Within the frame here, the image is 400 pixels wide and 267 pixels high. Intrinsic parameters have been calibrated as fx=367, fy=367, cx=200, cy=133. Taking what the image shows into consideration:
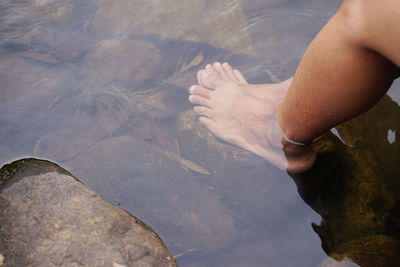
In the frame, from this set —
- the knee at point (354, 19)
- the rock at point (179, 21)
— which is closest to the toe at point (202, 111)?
the rock at point (179, 21)

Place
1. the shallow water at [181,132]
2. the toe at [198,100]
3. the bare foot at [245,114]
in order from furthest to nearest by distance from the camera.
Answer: the toe at [198,100] < the bare foot at [245,114] < the shallow water at [181,132]

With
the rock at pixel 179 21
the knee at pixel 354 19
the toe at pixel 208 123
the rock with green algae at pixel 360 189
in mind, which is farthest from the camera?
the rock at pixel 179 21

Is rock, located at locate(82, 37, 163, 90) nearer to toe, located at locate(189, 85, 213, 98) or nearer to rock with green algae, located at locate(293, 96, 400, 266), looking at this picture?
toe, located at locate(189, 85, 213, 98)

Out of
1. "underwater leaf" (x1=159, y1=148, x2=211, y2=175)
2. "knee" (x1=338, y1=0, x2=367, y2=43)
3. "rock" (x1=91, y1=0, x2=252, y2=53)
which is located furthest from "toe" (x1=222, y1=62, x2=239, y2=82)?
"knee" (x1=338, y1=0, x2=367, y2=43)

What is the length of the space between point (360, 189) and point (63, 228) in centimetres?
161

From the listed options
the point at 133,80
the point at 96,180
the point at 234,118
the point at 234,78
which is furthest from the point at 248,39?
the point at 96,180

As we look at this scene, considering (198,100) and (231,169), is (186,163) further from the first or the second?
(198,100)

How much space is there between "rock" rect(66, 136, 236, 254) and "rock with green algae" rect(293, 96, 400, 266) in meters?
0.57

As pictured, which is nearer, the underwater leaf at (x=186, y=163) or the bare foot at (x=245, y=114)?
the bare foot at (x=245, y=114)

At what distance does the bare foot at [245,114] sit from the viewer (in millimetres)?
2304

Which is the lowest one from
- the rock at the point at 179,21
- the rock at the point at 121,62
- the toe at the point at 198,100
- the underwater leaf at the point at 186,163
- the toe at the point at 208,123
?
the underwater leaf at the point at 186,163

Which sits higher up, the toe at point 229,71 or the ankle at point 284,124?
the ankle at point 284,124

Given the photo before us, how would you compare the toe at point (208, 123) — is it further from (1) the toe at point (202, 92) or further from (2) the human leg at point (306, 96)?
(1) the toe at point (202, 92)

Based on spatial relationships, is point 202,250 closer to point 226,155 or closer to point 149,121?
point 226,155
